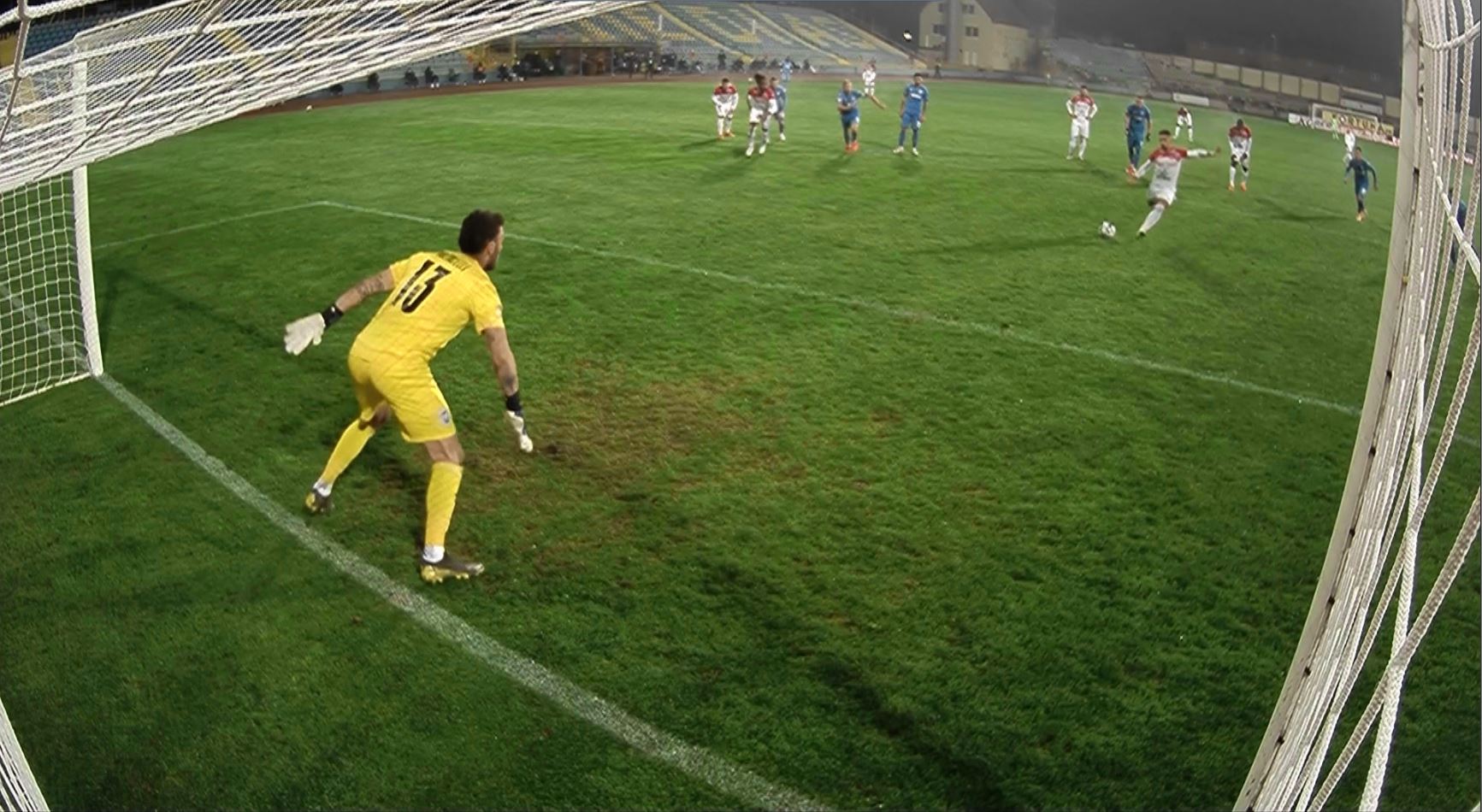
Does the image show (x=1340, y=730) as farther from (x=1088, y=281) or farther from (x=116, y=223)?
(x=116, y=223)

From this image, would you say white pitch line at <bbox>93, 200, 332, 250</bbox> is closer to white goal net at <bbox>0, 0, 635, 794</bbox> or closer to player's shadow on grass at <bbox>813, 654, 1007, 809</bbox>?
white goal net at <bbox>0, 0, 635, 794</bbox>

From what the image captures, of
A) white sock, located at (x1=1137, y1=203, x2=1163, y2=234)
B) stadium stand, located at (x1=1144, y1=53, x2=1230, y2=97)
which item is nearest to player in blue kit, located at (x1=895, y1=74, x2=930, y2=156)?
white sock, located at (x1=1137, y1=203, x2=1163, y2=234)

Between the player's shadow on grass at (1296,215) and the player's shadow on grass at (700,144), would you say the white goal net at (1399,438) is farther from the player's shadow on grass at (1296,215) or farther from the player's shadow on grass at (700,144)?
the player's shadow on grass at (700,144)

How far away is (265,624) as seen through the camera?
4953 millimetres

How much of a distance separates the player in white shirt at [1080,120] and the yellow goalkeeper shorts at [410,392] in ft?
58.7

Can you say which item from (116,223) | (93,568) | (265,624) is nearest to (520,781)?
(265,624)

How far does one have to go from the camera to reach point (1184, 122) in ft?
81.7

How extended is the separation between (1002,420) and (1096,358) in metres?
1.85

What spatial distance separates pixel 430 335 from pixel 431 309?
0.13 m

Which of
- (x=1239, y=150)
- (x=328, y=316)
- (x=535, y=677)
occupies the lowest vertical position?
(x=535, y=677)

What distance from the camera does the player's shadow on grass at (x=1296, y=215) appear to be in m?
17.0

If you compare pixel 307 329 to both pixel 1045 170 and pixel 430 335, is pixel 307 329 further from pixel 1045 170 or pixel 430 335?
pixel 1045 170

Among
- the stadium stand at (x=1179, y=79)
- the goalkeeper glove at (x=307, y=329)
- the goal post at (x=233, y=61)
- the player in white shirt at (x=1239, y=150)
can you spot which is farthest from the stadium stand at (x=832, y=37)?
the goalkeeper glove at (x=307, y=329)

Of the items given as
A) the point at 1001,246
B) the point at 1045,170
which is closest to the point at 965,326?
the point at 1001,246
